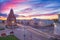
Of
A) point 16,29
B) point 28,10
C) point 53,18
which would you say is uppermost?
point 28,10

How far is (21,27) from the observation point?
2.31 metres

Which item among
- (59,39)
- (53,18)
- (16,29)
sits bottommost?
(59,39)

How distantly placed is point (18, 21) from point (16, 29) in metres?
0.14

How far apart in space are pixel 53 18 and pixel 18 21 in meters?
0.59

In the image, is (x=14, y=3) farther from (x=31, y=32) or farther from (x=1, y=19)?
(x=31, y=32)

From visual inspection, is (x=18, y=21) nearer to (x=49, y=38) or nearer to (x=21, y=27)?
(x=21, y=27)

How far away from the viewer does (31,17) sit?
2.33 m

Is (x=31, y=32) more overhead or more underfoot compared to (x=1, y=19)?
more underfoot

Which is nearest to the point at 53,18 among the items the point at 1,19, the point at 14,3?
the point at 14,3

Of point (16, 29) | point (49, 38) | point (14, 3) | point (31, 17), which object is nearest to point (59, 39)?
point (49, 38)

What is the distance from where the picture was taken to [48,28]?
90.7 inches

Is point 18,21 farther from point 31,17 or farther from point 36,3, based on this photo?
point 36,3

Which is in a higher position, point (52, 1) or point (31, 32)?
point (52, 1)

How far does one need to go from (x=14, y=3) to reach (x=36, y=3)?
371 mm
